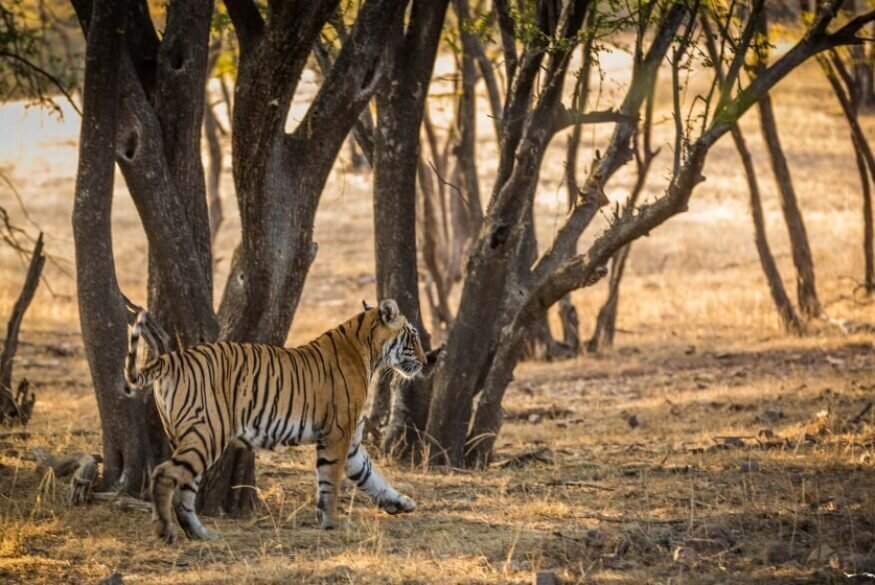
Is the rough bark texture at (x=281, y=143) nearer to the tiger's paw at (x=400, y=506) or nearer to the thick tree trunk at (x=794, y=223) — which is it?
the tiger's paw at (x=400, y=506)

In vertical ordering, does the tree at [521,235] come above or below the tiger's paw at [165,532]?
above

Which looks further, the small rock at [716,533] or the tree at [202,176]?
the tree at [202,176]

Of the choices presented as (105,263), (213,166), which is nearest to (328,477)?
(105,263)

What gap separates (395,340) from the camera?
30.8 ft

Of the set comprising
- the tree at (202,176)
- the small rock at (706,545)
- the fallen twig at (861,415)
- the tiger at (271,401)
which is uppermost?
the tree at (202,176)

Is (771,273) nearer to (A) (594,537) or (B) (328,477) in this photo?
(B) (328,477)

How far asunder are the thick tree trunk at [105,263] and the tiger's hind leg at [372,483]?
1308 mm

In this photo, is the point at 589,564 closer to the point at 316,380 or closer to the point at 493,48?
the point at 316,380

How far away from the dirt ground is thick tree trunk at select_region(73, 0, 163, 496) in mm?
417

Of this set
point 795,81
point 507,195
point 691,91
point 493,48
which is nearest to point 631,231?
point 507,195

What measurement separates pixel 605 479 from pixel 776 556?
319cm

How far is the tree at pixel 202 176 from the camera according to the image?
8.43m

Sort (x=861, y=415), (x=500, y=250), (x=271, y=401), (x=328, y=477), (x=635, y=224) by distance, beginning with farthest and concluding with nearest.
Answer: (x=861, y=415), (x=500, y=250), (x=635, y=224), (x=328, y=477), (x=271, y=401)

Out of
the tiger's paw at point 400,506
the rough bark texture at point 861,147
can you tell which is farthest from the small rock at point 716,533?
the rough bark texture at point 861,147
